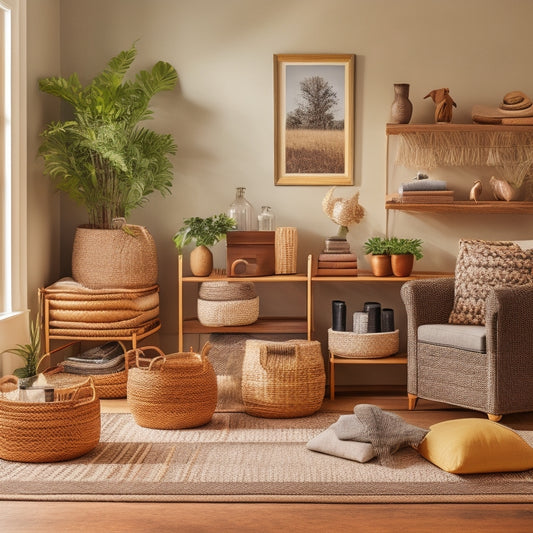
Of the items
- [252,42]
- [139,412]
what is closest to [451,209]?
[252,42]

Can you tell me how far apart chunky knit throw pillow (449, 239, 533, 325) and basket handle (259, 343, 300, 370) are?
888mm

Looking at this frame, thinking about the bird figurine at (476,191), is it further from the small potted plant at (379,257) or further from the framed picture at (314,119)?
the framed picture at (314,119)

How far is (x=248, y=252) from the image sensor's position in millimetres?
4652

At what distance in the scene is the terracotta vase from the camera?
4746mm

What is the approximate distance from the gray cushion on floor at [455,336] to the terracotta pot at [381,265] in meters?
0.56

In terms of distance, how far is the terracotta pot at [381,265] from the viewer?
465cm

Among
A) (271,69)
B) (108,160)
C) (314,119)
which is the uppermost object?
(271,69)

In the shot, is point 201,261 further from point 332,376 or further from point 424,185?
point 424,185

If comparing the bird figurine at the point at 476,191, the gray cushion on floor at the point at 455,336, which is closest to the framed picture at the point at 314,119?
the bird figurine at the point at 476,191

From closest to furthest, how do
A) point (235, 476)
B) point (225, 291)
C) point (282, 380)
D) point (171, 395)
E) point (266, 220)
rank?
point (235, 476) < point (171, 395) < point (282, 380) < point (225, 291) < point (266, 220)

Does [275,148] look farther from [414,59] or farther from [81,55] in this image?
[81,55]

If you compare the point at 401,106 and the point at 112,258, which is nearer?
the point at 112,258

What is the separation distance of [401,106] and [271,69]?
0.85 m

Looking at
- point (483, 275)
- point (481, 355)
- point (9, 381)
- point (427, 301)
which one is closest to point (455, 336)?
point (481, 355)
